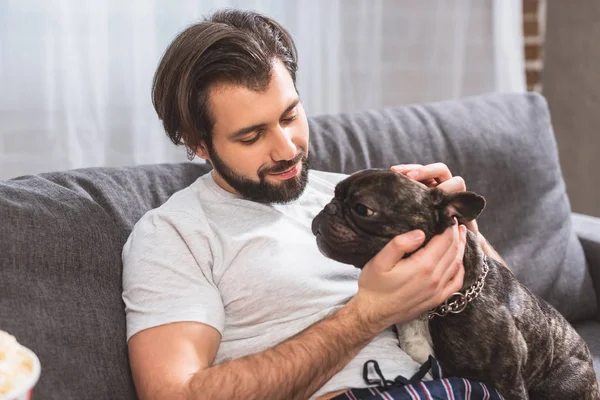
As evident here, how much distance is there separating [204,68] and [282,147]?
0.88ft

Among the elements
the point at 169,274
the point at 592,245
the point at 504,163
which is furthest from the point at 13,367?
the point at 592,245

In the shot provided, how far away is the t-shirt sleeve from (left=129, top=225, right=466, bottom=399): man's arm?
1.3 inches

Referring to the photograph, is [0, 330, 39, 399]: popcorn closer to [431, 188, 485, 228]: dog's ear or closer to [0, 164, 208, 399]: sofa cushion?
[0, 164, 208, 399]: sofa cushion

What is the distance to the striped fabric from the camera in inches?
59.7

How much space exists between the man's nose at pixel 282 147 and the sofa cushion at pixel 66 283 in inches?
17.6

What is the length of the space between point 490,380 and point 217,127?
877mm

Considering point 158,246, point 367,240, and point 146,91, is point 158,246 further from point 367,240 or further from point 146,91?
point 146,91

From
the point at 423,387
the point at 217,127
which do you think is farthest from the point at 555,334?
the point at 217,127

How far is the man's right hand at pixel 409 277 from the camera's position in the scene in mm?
1547

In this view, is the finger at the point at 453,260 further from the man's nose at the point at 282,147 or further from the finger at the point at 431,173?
the man's nose at the point at 282,147

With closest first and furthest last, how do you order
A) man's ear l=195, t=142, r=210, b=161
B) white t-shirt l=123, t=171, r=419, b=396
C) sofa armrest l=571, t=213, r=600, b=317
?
white t-shirt l=123, t=171, r=419, b=396, man's ear l=195, t=142, r=210, b=161, sofa armrest l=571, t=213, r=600, b=317

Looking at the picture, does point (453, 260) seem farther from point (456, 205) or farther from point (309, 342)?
point (309, 342)

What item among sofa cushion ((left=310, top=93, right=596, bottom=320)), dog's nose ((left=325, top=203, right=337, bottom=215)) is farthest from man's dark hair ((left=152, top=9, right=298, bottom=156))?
sofa cushion ((left=310, top=93, right=596, bottom=320))

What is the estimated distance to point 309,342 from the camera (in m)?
1.61
